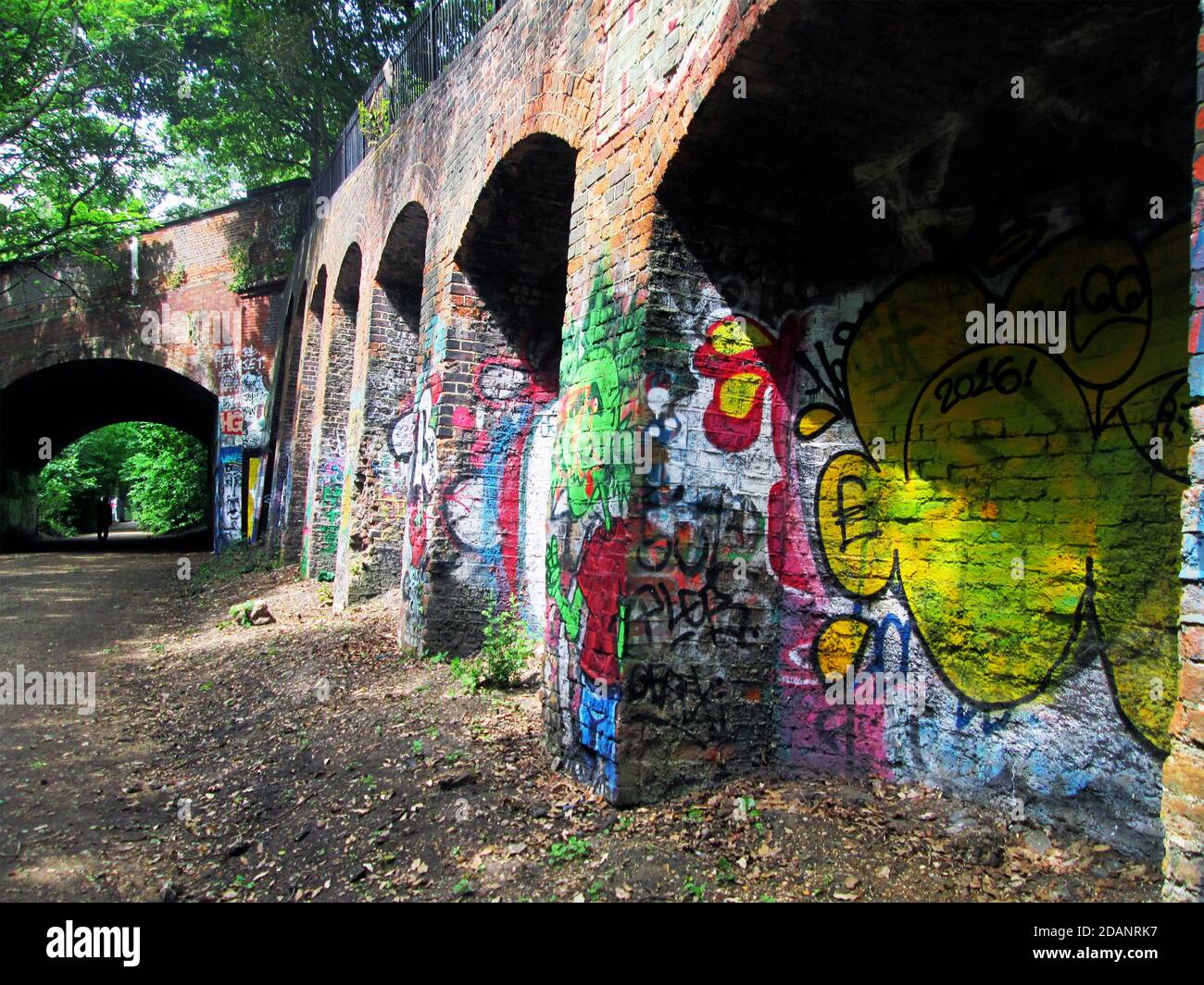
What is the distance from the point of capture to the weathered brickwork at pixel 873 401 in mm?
3277

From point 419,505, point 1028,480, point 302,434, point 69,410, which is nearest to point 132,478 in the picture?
point 69,410

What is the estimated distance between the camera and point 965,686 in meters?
3.90

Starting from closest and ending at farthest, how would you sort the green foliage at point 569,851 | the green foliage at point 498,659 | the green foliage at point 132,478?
the green foliage at point 569,851 < the green foliage at point 498,659 < the green foliage at point 132,478

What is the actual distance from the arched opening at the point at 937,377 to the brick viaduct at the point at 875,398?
1 cm

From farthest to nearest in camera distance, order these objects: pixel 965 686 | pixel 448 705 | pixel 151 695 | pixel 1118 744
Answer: pixel 151 695, pixel 448 705, pixel 965 686, pixel 1118 744

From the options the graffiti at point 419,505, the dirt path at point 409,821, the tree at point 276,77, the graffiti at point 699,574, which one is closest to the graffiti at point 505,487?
the graffiti at point 419,505

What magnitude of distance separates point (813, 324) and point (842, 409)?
496 millimetres

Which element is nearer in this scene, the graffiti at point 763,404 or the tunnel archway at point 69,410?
the graffiti at point 763,404

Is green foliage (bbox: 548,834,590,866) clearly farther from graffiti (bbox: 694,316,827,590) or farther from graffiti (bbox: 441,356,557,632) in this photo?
graffiti (bbox: 441,356,557,632)

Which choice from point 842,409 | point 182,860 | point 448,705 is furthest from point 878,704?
point 182,860

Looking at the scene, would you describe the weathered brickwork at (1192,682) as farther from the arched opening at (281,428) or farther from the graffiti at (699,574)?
the arched opening at (281,428)

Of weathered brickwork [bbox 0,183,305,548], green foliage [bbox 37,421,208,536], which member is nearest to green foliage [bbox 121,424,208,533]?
green foliage [bbox 37,421,208,536]

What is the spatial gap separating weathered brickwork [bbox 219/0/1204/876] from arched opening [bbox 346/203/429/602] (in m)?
4.36

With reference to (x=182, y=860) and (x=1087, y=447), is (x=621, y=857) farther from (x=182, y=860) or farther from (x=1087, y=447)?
(x=1087, y=447)
